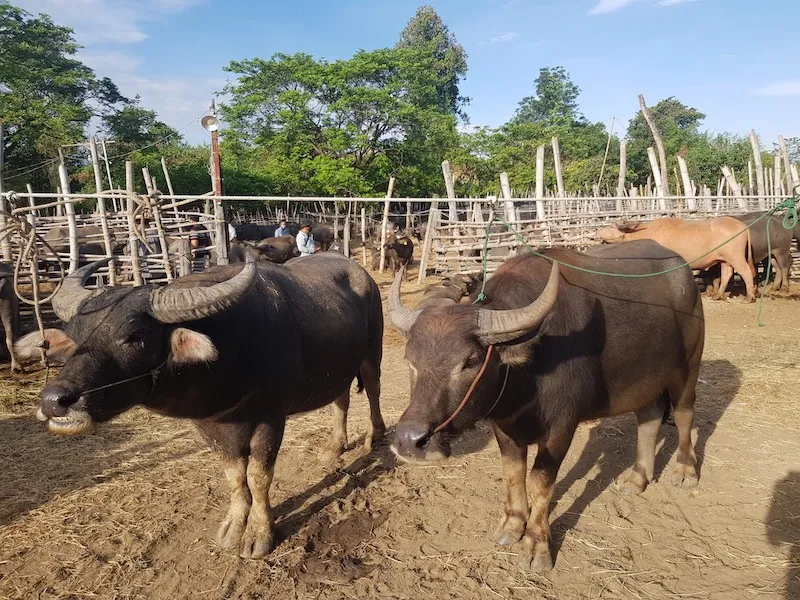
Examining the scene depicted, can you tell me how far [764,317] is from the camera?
9.46 meters

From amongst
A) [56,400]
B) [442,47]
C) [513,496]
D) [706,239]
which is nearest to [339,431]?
[513,496]

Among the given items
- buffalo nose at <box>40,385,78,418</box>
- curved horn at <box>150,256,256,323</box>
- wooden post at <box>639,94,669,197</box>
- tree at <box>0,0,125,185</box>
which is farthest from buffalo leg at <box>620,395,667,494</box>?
tree at <box>0,0,125,185</box>

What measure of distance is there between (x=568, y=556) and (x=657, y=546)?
1.91 ft

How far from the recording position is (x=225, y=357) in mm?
2875

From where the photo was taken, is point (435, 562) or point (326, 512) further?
point (326, 512)

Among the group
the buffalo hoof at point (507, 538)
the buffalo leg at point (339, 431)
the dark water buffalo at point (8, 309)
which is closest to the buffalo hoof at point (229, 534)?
the buffalo leg at point (339, 431)

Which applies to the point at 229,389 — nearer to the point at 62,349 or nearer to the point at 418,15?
the point at 62,349

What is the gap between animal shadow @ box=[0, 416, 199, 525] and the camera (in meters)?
3.92

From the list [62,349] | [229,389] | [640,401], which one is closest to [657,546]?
[640,401]

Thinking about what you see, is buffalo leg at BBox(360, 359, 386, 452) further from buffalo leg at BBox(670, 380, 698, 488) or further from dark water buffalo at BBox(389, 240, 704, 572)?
buffalo leg at BBox(670, 380, 698, 488)

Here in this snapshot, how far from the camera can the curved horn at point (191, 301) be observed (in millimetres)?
2600

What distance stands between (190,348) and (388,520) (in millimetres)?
1858

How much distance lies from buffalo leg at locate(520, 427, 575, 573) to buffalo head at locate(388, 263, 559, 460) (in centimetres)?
66

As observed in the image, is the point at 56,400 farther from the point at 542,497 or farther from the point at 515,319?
the point at 542,497
